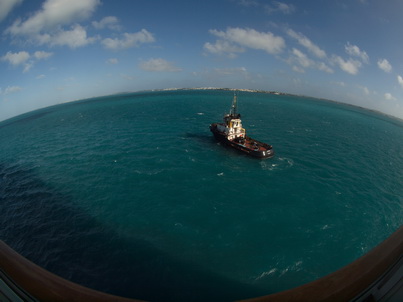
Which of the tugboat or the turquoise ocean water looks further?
the tugboat

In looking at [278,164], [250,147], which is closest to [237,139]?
[250,147]

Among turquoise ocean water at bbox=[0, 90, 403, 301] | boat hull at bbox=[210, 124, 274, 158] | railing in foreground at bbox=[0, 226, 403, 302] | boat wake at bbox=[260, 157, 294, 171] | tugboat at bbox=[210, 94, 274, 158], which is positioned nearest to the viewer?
railing in foreground at bbox=[0, 226, 403, 302]

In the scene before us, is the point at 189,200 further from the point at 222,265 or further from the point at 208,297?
the point at 208,297

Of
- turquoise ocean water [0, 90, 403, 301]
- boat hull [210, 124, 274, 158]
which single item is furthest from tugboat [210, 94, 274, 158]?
turquoise ocean water [0, 90, 403, 301]

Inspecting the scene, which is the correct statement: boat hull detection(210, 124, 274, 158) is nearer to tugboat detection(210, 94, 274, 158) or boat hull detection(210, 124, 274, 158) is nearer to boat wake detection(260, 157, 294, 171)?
tugboat detection(210, 94, 274, 158)

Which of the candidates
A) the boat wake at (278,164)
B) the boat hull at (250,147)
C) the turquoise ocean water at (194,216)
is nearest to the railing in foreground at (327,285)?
the turquoise ocean water at (194,216)

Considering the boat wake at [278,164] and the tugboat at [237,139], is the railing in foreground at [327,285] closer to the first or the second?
the boat wake at [278,164]

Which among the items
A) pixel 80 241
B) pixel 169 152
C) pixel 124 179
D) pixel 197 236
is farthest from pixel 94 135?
pixel 197 236
